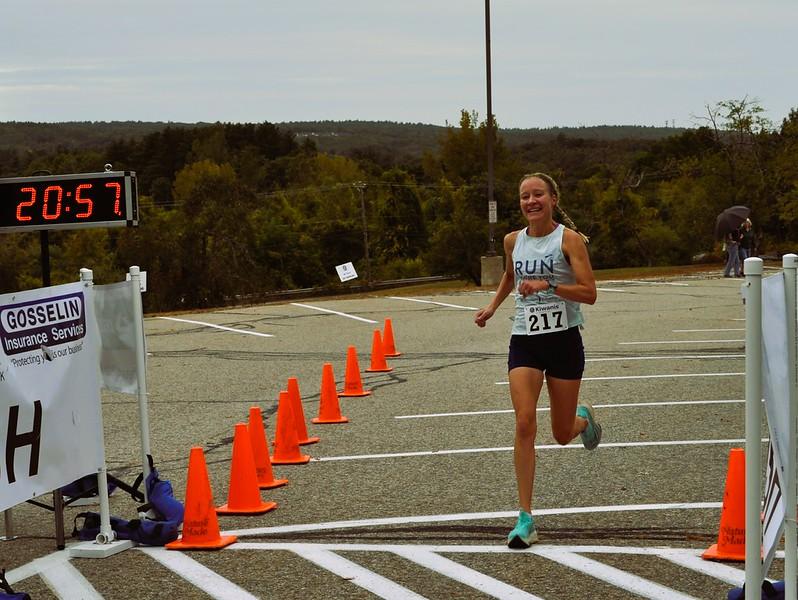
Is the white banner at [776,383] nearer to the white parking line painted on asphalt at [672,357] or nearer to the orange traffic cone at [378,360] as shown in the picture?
the orange traffic cone at [378,360]

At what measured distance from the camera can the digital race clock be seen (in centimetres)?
777

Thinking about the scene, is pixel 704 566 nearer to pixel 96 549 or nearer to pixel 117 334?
pixel 96 549

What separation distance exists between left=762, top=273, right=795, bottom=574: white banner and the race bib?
8.33 feet

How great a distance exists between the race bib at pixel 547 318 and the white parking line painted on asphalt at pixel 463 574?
1.39 metres

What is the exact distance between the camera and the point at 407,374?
15148mm

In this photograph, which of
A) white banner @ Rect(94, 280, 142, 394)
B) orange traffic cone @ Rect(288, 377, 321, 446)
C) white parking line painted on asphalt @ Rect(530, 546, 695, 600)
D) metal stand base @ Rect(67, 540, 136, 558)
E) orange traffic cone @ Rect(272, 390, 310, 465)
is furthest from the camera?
orange traffic cone @ Rect(288, 377, 321, 446)

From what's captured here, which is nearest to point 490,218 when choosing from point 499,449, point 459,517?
point 499,449

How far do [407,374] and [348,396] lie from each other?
212 centimetres

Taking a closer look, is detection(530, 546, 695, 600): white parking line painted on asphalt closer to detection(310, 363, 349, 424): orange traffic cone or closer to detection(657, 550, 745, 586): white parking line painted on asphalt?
detection(657, 550, 745, 586): white parking line painted on asphalt

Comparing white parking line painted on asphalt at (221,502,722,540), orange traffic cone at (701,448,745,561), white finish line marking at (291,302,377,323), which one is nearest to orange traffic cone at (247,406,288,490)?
white parking line painted on asphalt at (221,502,722,540)

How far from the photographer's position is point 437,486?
8062mm

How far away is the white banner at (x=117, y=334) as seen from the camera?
684 centimetres

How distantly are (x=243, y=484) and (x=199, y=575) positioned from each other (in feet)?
4.94

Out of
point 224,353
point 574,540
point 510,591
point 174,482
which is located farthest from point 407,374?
point 510,591
